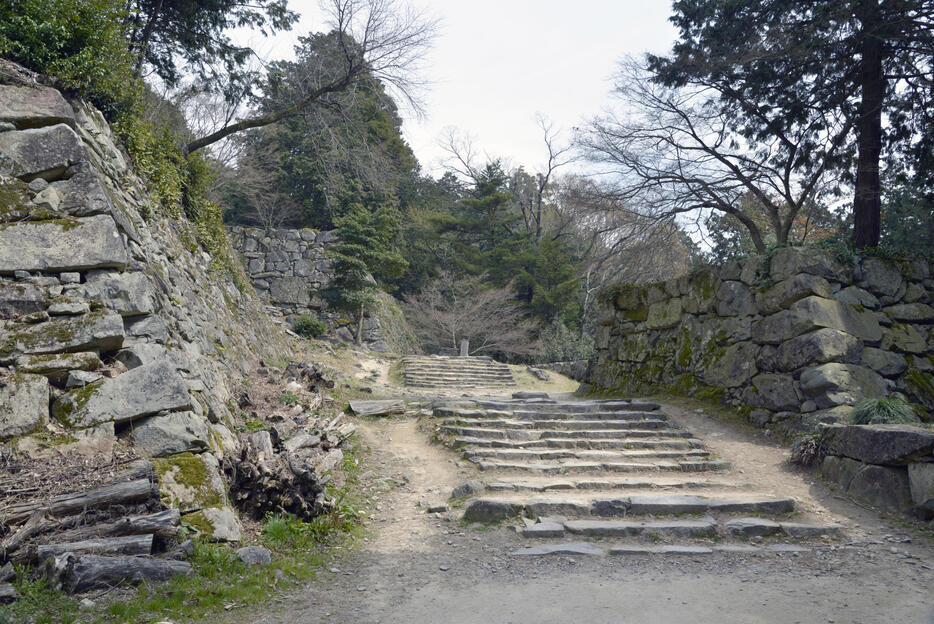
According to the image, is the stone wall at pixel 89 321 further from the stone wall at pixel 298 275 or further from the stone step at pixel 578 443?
the stone wall at pixel 298 275

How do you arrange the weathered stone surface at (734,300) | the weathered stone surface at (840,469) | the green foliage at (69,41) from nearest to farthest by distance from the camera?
the weathered stone surface at (840,469), the green foliage at (69,41), the weathered stone surface at (734,300)

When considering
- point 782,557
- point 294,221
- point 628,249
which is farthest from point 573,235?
point 782,557

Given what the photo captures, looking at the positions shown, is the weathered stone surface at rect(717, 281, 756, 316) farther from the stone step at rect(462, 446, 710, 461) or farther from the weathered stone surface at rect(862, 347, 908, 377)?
the stone step at rect(462, 446, 710, 461)

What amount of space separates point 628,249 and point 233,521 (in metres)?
9.38

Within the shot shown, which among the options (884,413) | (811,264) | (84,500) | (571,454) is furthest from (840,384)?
(84,500)

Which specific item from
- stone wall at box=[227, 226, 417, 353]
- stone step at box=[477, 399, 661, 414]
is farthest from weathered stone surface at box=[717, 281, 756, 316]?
stone wall at box=[227, 226, 417, 353]

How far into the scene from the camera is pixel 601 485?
545 cm

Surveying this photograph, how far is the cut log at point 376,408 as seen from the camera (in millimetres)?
8195

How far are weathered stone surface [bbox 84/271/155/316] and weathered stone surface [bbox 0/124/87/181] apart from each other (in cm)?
122

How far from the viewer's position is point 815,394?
688cm

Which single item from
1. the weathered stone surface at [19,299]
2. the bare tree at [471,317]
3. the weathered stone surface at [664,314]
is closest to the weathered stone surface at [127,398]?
the weathered stone surface at [19,299]

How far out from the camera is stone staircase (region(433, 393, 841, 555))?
446 centimetres

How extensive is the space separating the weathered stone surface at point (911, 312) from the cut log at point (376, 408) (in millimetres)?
7375

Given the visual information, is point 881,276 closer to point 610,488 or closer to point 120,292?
point 610,488
